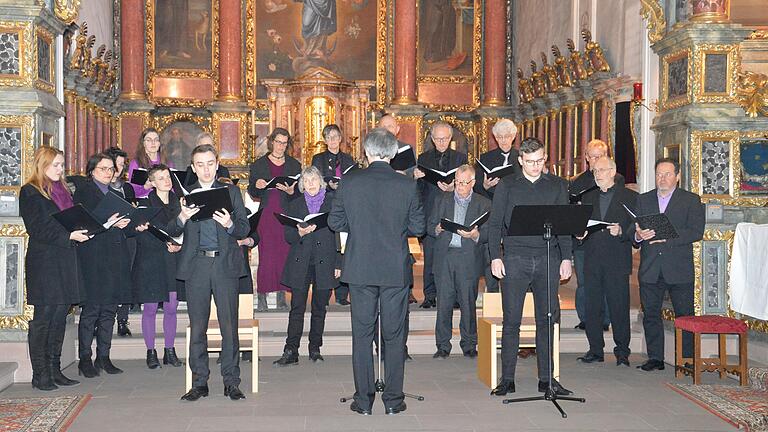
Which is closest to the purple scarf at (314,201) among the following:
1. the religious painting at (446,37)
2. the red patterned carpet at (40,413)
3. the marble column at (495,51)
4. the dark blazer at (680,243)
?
the red patterned carpet at (40,413)

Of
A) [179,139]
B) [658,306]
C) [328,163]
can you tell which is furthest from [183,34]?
[658,306]

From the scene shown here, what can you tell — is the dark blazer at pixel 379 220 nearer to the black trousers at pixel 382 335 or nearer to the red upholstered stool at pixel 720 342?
the black trousers at pixel 382 335

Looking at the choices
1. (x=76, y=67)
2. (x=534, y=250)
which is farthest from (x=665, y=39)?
(x=76, y=67)

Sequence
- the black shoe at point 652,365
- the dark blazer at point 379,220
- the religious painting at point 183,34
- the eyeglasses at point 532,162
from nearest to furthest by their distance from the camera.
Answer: the dark blazer at point 379,220
the eyeglasses at point 532,162
the black shoe at point 652,365
the religious painting at point 183,34

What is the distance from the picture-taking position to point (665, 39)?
361 inches

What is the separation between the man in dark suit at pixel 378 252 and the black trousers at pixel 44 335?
2493 mm

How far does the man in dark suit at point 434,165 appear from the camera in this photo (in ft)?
29.8

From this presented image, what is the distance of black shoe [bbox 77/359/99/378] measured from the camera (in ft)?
25.6

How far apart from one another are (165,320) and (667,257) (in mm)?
4342

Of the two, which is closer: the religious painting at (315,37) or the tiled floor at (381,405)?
the tiled floor at (381,405)

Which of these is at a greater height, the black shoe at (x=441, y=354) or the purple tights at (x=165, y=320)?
the purple tights at (x=165, y=320)

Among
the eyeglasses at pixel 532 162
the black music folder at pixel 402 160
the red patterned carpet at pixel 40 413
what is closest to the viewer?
the red patterned carpet at pixel 40 413

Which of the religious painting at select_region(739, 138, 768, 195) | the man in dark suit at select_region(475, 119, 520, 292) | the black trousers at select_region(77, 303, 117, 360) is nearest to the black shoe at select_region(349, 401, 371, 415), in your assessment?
the black trousers at select_region(77, 303, 117, 360)

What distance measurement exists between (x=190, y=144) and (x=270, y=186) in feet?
37.1
